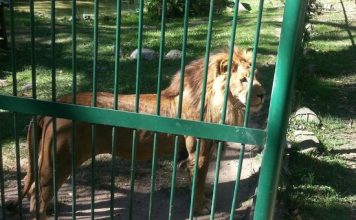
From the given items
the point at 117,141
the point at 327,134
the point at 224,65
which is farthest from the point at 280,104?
the point at 327,134

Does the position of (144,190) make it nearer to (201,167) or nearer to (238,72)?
(201,167)

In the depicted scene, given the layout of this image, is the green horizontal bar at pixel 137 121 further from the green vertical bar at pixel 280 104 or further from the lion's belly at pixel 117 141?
the lion's belly at pixel 117 141

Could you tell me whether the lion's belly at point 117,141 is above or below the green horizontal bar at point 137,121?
below

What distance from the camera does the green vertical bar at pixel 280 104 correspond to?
2.52 metres

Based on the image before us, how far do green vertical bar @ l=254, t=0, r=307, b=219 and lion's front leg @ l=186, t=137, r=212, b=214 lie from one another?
1688 mm

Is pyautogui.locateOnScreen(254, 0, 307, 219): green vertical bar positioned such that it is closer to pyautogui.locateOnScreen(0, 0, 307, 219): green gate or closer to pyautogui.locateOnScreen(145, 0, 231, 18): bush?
pyautogui.locateOnScreen(0, 0, 307, 219): green gate

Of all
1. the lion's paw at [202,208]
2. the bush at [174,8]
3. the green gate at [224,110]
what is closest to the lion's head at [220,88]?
the lion's paw at [202,208]

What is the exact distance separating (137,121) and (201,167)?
75.0 inches

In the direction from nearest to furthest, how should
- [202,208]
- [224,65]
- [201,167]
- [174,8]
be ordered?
[224,65]
[201,167]
[202,208]
[174,8]

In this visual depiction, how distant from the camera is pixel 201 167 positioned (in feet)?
15.1

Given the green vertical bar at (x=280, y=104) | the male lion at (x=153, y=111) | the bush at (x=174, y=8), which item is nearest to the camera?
the green vertical bar at (x=280, y=104)

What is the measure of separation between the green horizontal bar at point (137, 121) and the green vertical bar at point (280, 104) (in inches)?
2.8

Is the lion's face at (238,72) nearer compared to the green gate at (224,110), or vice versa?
the green gate at (224,110)

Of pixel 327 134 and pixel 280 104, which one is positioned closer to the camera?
pixel 280 104
